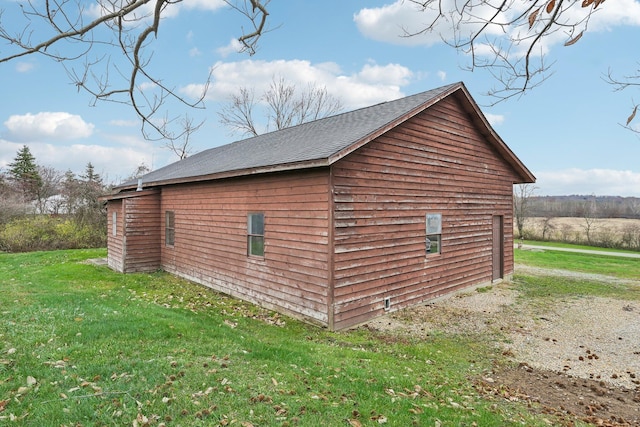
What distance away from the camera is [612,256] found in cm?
1934

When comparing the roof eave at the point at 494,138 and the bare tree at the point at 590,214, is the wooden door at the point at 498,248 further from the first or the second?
the bare tree at the point at 590,214

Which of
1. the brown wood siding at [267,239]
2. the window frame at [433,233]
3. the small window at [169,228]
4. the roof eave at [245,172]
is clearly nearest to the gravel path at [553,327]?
the window frame at [433,233]

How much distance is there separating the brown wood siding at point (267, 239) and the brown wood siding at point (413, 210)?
47cm

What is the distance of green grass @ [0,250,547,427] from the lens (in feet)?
11.2

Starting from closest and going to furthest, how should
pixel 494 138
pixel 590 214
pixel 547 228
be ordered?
1. pixel 494 138
2. pixel 547 228
3. pixel 590 214

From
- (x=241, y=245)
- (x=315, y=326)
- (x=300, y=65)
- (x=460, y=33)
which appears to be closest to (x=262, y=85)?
(x=300, y=65)

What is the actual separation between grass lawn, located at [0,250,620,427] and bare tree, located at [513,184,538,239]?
27.7 m

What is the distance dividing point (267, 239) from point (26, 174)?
3103 cm

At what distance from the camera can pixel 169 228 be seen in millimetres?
12609

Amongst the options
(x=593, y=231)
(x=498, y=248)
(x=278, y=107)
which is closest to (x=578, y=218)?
(x=593, y=231)

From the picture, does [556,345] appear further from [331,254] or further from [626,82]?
[626,82]

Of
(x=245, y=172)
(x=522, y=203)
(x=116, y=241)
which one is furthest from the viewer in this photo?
(x=522, y=203)

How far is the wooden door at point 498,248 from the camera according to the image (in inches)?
464

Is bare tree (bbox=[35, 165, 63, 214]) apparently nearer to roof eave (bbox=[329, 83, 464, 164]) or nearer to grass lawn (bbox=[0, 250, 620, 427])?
grass lawn (bbox=[0, 250, 620, 427])
